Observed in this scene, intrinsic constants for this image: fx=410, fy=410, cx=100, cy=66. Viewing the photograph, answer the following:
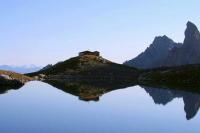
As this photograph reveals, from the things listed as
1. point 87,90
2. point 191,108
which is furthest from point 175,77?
point 191,108

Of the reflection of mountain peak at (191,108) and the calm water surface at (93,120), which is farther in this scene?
the reflection of mountain peak at (191,108)

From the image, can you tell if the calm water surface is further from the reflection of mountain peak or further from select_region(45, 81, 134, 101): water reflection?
select_region(45, 81, 134, 101): water reflection

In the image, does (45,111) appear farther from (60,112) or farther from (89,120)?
(89,120)

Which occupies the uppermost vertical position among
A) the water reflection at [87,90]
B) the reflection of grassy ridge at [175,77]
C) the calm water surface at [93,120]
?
the reflection of grassy ridge at [175,77]

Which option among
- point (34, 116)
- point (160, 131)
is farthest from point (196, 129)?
point (34, 116)

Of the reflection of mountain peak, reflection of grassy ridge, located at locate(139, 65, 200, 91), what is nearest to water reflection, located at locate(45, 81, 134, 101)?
the reflection of mountain peak

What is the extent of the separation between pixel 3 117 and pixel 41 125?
824cm

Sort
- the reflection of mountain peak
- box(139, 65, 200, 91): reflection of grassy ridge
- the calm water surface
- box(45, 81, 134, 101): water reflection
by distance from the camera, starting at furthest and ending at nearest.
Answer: box(139, 65, 200, 91): reflection of grassy ridge < box(45, 81, 134, 101): water reflection < the reflection of mountain peak < the calm water surface

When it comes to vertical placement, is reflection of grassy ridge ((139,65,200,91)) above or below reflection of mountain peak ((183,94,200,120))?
above

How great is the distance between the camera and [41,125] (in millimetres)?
42531

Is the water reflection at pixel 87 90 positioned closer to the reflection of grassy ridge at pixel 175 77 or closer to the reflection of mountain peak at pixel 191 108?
the reflection of mountain peak at pixel 191 108

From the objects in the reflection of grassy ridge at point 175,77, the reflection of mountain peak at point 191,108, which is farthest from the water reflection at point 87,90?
the reflection of grassy ridge at point 175,77

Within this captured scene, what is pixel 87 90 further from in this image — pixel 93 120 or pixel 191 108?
pixel 93 120

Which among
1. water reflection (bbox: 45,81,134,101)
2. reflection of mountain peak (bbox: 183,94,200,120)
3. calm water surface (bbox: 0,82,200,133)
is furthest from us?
water reflection (bbox: 45,81,134,101)
